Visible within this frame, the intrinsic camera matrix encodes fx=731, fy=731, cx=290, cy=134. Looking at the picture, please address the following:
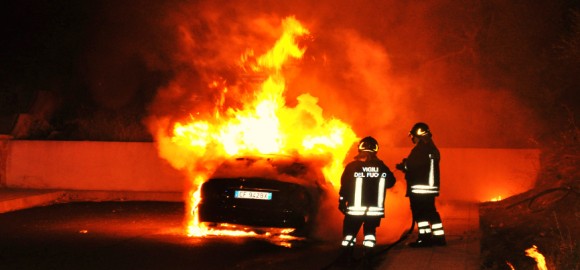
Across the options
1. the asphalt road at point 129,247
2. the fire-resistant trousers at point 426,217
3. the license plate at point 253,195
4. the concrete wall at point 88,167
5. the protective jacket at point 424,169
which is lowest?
the asphalt road at point 129,247

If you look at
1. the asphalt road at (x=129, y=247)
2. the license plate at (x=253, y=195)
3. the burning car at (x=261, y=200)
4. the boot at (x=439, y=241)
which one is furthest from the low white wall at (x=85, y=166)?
the boot at (x=439, y=241)

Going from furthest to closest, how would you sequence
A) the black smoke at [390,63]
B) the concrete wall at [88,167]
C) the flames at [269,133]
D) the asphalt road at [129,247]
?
the black smoke at [390,63], the concrete wall at [88,167], the flames at [269,133], the asphalt road at [129,247]

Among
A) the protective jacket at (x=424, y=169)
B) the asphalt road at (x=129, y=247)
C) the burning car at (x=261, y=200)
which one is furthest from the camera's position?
the burning car at (x=261, y=200)

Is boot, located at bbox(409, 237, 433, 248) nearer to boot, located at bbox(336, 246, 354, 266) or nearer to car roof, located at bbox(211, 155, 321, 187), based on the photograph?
boot, located at bbox(336, 246, 354, 266)

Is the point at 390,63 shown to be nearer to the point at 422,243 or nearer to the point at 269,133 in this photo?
the point at 269,133

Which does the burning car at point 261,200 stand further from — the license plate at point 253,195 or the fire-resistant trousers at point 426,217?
the fire-resistant trousers at point 426,217

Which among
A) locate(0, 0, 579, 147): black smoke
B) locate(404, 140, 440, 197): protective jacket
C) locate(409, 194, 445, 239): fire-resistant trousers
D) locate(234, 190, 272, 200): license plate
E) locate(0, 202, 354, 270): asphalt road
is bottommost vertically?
locate(0, 202, 354, 270): asphalt road

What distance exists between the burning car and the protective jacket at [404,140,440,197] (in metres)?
1.72

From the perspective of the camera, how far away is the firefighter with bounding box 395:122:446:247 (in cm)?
1032

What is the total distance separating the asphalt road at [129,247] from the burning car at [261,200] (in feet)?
1.07

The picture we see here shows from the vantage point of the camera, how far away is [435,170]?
1035cm

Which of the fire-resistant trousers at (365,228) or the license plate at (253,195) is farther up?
the license plate at (253,195)

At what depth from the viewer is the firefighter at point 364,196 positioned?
917 cm

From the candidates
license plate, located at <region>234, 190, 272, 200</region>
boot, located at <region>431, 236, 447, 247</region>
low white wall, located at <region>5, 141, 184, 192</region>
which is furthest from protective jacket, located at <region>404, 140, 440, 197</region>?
low white wall, located at <region>5, 141, 184, 192</region>
